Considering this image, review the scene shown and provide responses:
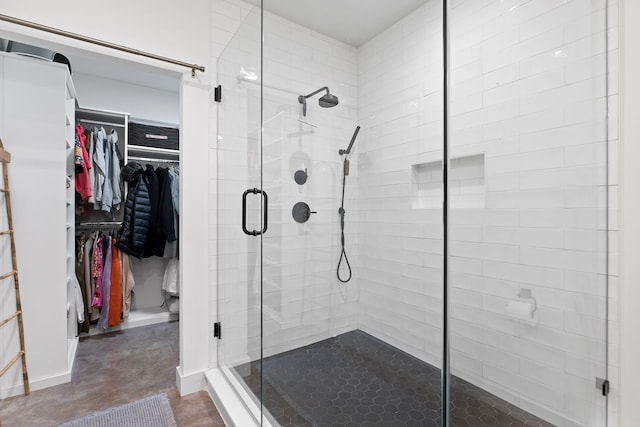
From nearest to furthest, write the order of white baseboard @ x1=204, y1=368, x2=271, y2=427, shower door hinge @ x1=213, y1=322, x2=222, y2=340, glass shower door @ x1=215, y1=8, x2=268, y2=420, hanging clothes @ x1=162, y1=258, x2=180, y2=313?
white baseboard @ x1=204, y1=368, x2=271, y2=427, glass shower door @ x1=215, y1=8, x2=268, y2=420, shower door hinge @ x1=213, y1=322, x2=222, y2=340, hanging clothes @ x1=162, y1=258, x2=180, y2=313

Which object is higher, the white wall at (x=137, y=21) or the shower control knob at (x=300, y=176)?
the white wall at (x=137, y=21)

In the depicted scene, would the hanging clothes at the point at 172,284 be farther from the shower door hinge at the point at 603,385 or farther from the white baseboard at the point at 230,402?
the shower door hinge at the point at 603,385

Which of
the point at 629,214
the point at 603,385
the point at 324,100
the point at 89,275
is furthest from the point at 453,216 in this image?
the point at 89,275

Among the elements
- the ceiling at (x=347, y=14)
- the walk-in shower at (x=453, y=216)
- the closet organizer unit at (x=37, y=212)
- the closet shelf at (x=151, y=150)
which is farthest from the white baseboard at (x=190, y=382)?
the closet shelf at (x=151, y=150)

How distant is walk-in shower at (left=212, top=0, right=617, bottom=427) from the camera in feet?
4.09

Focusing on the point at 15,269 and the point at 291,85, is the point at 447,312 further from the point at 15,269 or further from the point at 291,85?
the point at 15,269

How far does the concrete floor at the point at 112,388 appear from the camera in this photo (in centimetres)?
168

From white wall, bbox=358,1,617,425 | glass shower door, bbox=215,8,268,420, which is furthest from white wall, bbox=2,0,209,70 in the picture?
white wall, bbox=358,1,617,425

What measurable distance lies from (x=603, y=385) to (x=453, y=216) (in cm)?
93

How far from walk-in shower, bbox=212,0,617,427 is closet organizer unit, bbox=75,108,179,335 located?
2260 mm

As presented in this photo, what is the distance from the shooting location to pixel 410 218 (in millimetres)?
1272

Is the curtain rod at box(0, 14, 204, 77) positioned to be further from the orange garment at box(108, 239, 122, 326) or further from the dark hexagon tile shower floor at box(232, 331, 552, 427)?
the orange garment at box(108, 239, 122, 326)

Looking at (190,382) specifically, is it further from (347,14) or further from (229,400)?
(347,14)

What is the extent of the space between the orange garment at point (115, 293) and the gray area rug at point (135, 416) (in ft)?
4.55
